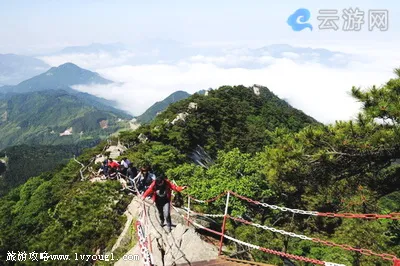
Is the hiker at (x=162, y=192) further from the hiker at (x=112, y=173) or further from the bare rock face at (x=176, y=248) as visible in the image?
the hiker at (x=112, y=173)

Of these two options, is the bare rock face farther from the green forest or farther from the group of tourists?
the green forest

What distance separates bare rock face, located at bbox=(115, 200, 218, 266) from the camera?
11172 mm

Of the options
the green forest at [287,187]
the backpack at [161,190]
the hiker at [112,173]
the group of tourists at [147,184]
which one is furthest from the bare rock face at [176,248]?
the hiker at [112,173]

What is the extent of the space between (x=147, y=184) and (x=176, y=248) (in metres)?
6.63

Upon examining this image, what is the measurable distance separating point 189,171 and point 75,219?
1048 centimetres

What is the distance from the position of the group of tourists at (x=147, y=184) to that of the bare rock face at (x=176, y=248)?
1.47ft

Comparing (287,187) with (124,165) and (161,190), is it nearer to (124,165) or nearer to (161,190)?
(161,190)

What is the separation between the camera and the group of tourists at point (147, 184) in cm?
1245

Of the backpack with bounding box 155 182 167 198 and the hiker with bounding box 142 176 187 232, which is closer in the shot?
the hiker with bounding box 142 176 187 232

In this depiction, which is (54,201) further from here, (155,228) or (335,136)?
(335,136)

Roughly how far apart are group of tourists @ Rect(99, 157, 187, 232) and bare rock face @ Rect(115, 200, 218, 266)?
449mm

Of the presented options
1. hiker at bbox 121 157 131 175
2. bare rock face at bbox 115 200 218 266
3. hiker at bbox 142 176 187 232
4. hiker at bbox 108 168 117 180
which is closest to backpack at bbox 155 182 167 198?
hiker at bbox 142 176 187 232

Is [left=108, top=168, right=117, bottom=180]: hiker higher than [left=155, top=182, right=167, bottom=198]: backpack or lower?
lower

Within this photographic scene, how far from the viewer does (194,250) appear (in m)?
11.4
